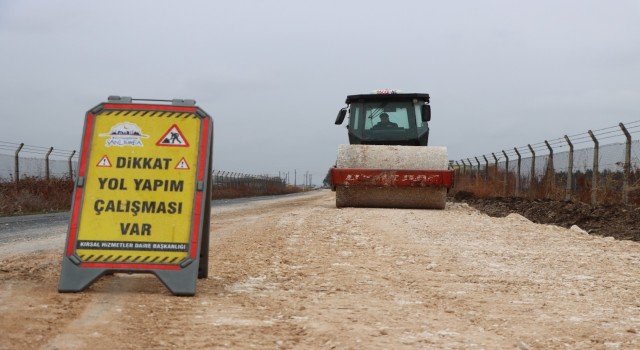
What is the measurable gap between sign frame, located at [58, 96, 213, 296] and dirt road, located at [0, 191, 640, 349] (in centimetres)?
19

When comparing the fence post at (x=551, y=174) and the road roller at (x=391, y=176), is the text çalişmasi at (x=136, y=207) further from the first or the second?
the fence post at (x=551, y=174)

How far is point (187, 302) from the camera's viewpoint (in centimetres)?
498

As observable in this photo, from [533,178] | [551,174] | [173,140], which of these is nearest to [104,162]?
[173,140]

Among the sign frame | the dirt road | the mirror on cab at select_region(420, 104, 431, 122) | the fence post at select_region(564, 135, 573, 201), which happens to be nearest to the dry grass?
the mirror on cab at select_region(420, 104, 431, 122)

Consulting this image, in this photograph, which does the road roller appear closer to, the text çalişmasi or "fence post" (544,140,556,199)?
"fence post" (544,140,556,199)

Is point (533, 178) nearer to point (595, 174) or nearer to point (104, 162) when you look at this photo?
point (595, 174)

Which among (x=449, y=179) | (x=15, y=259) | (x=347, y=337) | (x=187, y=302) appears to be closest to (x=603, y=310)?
(x=347, y=337)

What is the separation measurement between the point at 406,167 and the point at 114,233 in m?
11.6

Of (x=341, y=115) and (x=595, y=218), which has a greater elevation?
(x=341, y=115)

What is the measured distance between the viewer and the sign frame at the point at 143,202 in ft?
17.3

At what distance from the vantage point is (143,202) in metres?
5.52

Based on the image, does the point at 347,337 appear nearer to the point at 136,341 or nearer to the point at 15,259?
the point at 136,341

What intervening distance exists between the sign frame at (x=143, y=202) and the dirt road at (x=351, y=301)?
0.19 meters

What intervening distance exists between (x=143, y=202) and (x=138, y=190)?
103 mm
